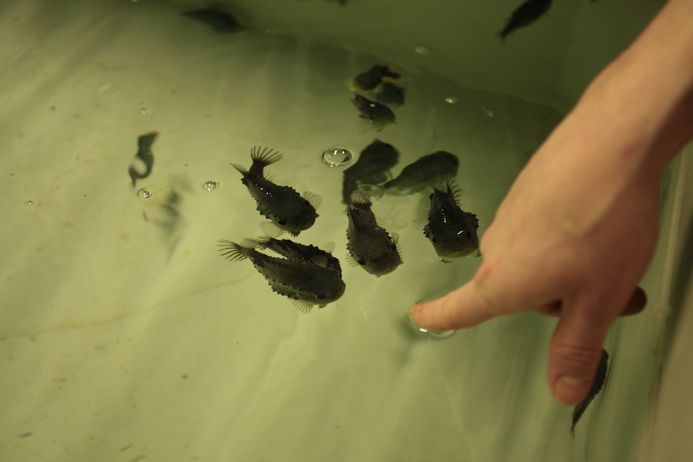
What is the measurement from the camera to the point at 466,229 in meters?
1.46

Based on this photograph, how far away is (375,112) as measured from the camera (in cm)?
203

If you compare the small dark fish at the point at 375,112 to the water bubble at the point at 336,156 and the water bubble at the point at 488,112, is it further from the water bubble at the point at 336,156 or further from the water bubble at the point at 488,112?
the water bubble at the point at 488,112

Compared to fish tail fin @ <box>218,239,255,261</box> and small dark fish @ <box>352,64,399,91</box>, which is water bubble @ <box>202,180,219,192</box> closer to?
fish tail fin @ <box>218,239,255,261</box>

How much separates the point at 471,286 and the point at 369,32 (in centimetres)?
168

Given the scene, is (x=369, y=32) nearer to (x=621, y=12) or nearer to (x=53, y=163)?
(x=621, y=12)

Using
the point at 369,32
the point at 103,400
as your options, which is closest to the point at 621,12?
the point at 369,32

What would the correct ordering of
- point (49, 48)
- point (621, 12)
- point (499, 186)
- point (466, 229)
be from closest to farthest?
point (466, 229), point (621, 12), point (499, 186), point (49, 48)

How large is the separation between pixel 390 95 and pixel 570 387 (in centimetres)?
157

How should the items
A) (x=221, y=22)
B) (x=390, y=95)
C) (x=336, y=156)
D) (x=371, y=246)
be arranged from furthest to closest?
(x=221, y=22) < (x=390, y=95) < (x=336, y=156) < (x=371, y=246)

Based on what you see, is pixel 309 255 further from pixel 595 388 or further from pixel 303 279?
pixel 595 388

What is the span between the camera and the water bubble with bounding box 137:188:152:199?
202 centimetres

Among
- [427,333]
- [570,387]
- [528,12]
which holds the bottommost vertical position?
[427,333]

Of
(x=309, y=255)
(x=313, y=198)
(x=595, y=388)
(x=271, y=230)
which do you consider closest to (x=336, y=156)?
(x=313, y=198)

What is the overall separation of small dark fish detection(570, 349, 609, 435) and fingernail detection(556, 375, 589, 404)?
0.57 m
